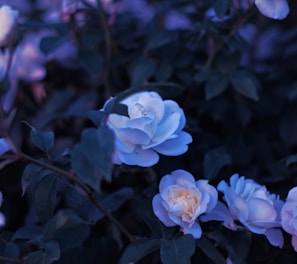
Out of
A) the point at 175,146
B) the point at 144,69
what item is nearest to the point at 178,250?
the point at 175,146

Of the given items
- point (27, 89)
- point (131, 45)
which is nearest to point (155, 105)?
point (131, 45)

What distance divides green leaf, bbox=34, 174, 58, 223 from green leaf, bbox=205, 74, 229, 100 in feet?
1.43

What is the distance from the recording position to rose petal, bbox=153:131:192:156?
91 centimetres

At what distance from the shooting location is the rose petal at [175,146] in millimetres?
910

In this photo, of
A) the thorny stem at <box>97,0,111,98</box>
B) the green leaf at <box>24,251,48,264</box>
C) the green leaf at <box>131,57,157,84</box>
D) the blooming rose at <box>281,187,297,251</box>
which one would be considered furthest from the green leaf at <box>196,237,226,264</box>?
the thorny stem at <box>97,0,111,98</box>

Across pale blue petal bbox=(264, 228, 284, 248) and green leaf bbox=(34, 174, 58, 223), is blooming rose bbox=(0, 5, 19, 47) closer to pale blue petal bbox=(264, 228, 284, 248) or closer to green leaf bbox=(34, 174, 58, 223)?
green leaf bbox=(34, 174, 58, 223)

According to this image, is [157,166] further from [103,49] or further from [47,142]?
[103,49]

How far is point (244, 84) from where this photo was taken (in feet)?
4.06

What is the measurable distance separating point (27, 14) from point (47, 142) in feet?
3.71

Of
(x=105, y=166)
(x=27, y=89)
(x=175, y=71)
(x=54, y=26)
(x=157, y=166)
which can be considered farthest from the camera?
(x=27, y=89)

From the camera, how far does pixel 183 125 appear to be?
3.06 ft

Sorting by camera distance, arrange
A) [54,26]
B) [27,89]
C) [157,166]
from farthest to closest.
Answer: [27,89] < [54,26] < [157,166]

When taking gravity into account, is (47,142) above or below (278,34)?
above

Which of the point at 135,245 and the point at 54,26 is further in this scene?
the point at 54,26
